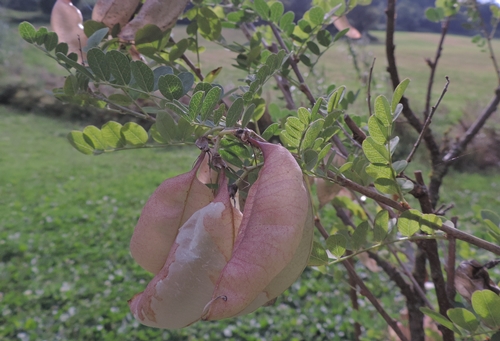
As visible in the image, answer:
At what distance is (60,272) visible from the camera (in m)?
2.19

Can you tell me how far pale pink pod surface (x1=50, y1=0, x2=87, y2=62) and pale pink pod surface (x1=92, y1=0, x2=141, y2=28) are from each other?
38 millimetres

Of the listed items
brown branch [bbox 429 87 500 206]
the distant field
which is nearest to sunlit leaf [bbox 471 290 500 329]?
brown branch [bbox 429 87 500 206]

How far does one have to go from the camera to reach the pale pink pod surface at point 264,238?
223 millimetres

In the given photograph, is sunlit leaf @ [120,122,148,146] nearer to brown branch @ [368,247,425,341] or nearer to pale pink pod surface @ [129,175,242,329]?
pale pink pod surface @ [129,175,242,329]

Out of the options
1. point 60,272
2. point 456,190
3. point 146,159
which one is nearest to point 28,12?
point 146,159

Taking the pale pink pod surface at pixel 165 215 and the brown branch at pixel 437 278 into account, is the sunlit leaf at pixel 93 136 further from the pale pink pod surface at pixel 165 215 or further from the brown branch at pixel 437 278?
the brown branch at pixel 437 278

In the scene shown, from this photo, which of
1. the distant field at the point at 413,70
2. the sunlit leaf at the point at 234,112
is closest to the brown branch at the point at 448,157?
the sunlit leaf at the point at 234,112

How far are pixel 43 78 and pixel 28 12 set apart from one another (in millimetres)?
1654

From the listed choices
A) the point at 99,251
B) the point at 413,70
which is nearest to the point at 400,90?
the point at 99,251

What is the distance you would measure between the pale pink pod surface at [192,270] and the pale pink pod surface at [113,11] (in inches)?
11.9

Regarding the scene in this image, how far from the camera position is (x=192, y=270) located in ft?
0.80

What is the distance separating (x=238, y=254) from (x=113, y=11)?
344mm

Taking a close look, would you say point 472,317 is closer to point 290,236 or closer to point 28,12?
point 290,236

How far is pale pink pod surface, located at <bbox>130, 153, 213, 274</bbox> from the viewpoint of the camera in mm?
294
